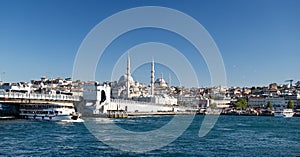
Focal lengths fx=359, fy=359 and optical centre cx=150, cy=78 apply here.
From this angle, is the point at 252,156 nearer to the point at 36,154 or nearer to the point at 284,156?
the point at 284,156

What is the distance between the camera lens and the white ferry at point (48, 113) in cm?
2872

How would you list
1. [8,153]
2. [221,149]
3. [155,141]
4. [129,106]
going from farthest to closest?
[129,106] → [155,141] → [221,149] → [8,153]

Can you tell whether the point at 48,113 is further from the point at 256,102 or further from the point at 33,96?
the point at 256,102

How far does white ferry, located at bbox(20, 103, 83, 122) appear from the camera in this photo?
28.7 metres

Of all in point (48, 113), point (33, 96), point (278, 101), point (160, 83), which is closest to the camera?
point (48, 113)

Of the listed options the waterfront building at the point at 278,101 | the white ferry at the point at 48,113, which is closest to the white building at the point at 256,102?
the waterfront building at the point at 278,101

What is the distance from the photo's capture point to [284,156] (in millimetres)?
13258

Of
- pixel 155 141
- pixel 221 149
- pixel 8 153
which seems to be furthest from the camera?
pixel 155 141

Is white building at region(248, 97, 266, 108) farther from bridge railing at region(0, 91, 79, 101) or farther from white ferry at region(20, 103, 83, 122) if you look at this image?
white ferry at region(20, 103, 83, 122)

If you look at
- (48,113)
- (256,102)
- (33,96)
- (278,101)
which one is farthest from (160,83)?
(48,113)

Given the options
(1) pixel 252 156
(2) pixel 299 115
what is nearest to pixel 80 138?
(1) pixel 252 156

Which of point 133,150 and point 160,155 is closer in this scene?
point 160,155

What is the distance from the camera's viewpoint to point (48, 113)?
3058 cm

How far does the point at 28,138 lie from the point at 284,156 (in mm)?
11095
